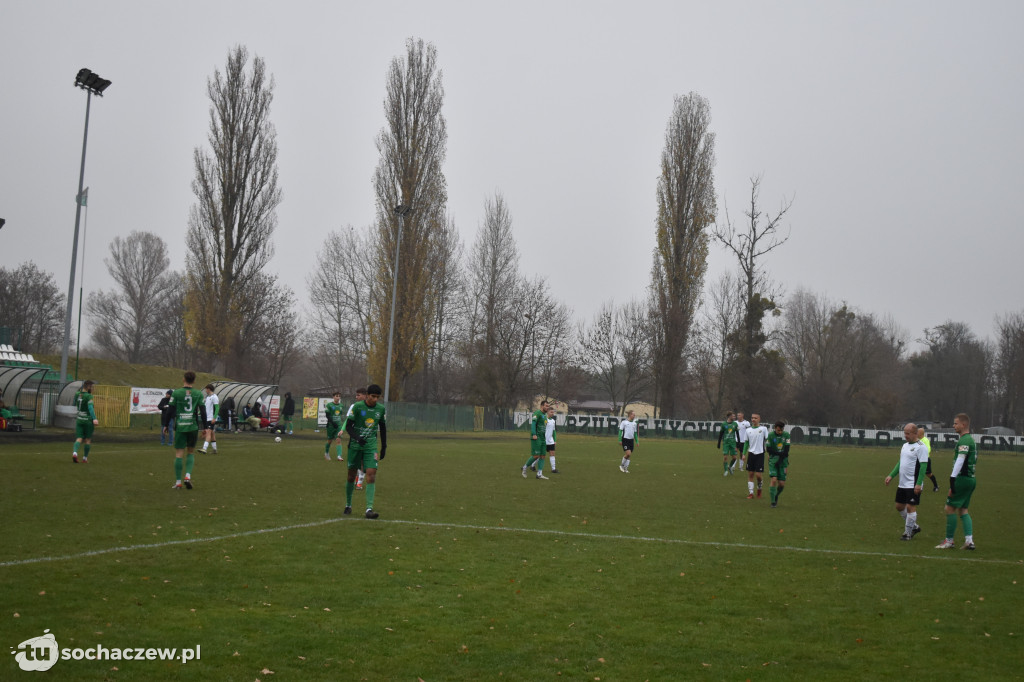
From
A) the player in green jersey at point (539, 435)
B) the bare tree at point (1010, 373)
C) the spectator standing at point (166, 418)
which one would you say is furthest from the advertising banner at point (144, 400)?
the bare tree at point (1010, 373)

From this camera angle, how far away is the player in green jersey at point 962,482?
41.6ft

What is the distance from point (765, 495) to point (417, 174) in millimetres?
40539

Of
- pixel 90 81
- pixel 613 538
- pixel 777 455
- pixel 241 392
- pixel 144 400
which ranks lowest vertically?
pixel 613 538

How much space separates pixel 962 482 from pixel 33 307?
7131 cm

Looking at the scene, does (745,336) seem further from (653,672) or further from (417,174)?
(653,672)

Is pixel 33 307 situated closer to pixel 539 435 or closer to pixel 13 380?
pixel 13 380

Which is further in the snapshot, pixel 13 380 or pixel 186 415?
pixel 13 380

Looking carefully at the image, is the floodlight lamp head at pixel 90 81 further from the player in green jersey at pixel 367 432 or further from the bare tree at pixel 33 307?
the bare tree at pixel 33 307

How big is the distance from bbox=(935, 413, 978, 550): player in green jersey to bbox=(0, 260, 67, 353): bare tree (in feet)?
224

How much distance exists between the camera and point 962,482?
500 inches

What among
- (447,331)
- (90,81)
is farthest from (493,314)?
(90,81)

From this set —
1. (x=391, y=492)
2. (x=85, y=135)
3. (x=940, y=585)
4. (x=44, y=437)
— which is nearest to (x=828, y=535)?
(x=940, y=585)

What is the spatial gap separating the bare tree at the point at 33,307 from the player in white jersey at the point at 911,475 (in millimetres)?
67099

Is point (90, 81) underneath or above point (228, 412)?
above
